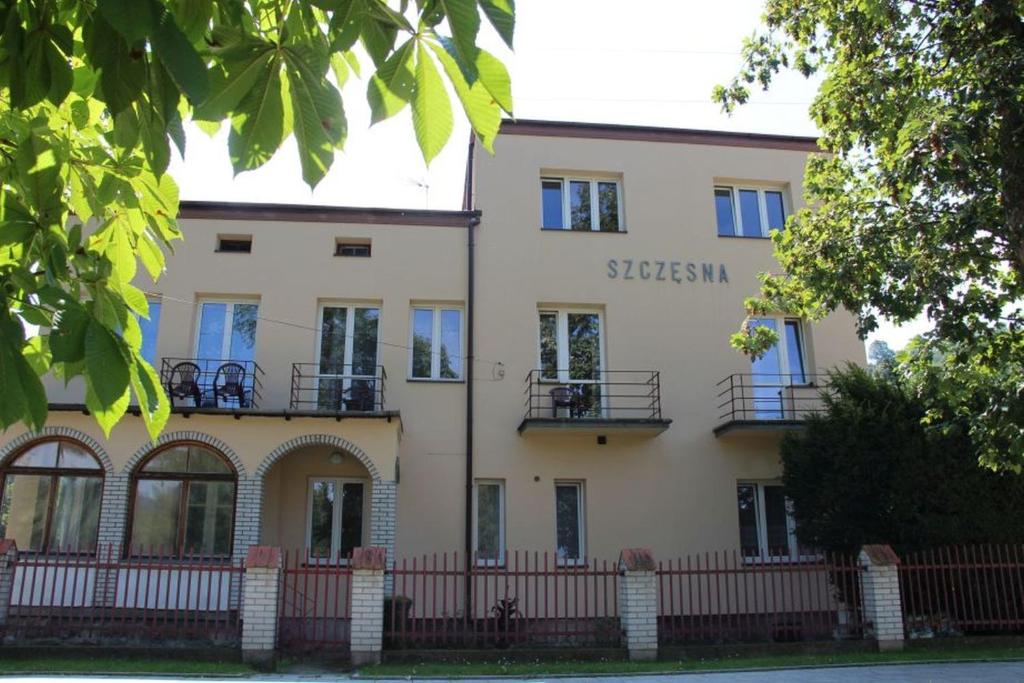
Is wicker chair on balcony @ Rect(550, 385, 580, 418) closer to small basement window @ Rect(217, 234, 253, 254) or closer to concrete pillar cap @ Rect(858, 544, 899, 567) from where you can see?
concrete pillar cap @ Rect(858, 544, 899, 567)

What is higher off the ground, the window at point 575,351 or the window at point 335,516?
the window at point 575,351

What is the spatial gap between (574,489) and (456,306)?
437 centimetres

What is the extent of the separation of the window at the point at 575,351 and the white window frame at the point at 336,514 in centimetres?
415

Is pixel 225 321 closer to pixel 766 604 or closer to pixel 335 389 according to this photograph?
pixel 335 389

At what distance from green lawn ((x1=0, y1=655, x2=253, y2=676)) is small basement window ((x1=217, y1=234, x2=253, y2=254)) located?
8.23m

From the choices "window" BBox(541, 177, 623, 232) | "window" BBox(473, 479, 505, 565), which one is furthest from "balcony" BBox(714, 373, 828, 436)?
"window" BBox(473, 479, 505, 565)

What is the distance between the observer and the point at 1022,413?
1078 cm

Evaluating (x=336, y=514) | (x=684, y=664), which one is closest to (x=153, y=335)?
(x=336, y=514)

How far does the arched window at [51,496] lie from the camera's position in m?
14.1

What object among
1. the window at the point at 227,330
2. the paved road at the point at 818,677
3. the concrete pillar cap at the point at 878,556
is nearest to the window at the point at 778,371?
the concrete pillar cap at the point at 878,556

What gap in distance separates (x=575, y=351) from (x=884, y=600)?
7255 mm

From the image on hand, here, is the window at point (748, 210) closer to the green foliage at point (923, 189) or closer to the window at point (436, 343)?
the green foliage at point (923, 189)

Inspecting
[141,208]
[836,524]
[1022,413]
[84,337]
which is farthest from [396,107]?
[836,524]

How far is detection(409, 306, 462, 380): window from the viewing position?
16.2 meters
